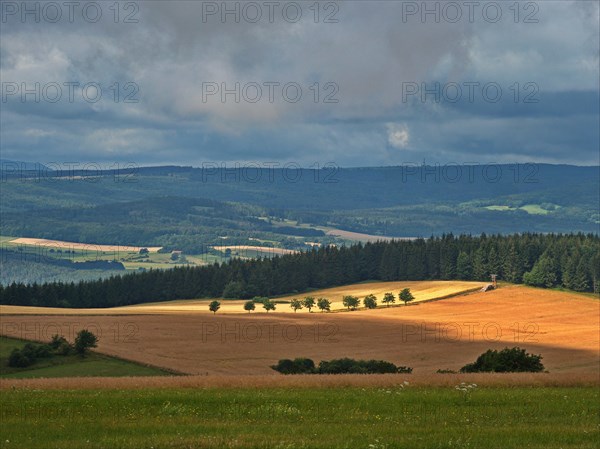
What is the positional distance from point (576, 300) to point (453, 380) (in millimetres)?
134463

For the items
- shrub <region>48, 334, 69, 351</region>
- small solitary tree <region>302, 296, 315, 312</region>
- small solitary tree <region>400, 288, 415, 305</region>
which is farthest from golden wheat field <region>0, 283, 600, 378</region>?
small solitary tree <region>302, 296, 315, 312</region>

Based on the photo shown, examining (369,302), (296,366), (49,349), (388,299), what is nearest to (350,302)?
(369,302)

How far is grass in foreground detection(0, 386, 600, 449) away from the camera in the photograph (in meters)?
26.6

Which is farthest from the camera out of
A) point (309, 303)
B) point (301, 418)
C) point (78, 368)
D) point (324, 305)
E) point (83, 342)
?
point (309, 303)

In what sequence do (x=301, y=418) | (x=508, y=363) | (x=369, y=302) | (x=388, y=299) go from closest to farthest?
(x=301, y=418), (x=508, y=363), (x=369, y=302), (x=388, y=299)

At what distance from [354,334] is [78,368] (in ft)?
172

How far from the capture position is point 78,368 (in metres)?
91.0

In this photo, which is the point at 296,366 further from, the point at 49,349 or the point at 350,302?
the point at 350,302

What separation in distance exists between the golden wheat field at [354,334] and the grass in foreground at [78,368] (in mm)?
2765

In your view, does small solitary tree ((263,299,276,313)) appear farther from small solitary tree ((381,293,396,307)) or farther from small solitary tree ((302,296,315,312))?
small solitary tree ((381,293,396,307))

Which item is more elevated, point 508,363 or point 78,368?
point 508,363

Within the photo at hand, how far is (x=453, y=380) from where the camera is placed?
46.6m

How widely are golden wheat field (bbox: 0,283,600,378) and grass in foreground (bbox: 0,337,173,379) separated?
2765mm

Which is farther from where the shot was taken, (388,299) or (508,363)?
(388,299)
